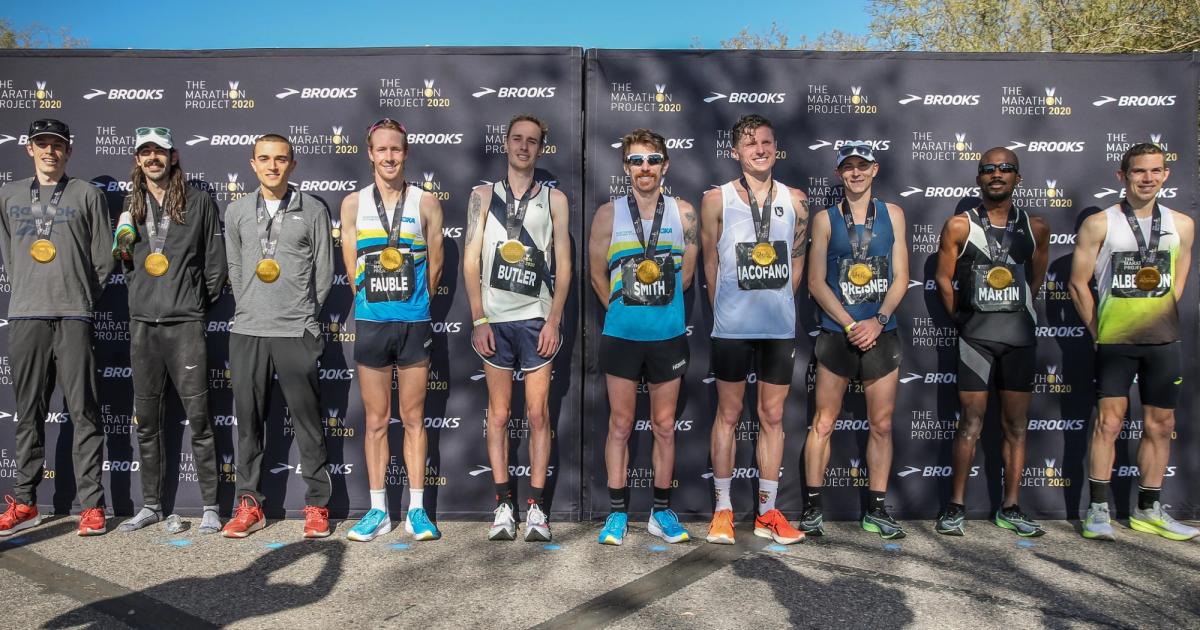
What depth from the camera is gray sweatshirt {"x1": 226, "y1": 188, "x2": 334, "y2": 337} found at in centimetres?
491

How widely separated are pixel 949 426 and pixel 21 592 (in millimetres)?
5407

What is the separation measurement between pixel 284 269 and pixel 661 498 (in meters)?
2.65

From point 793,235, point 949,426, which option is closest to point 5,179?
point 793,235

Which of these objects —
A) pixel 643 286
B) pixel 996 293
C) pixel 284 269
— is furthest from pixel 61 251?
pixel 996 293

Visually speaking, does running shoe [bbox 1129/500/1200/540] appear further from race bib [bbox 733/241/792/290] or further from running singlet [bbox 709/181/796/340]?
race bib [bbox 733/241/792/290]

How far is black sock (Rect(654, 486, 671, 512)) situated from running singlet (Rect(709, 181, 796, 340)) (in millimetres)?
996

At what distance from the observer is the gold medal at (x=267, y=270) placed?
4.84 meters

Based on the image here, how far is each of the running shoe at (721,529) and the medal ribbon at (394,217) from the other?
8.19ft

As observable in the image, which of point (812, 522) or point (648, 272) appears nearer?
point (648, 272)

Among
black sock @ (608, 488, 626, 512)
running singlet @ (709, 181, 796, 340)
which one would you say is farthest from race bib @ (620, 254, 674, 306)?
black sock @ (608, 488, 626, 512)

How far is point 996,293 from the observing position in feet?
16.2

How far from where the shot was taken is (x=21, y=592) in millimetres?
4020

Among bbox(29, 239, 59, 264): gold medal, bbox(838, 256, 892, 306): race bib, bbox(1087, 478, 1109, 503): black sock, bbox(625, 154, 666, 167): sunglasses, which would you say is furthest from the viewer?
bbox(1087, 478, 1109, 503): black sock

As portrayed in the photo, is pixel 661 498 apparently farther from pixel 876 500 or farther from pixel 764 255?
pixel 764 255
